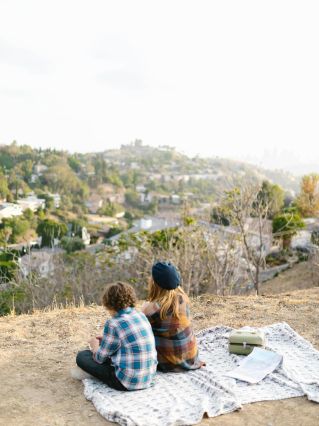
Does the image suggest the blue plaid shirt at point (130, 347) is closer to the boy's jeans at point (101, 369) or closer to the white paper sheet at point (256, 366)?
the boy's jeans at point (101, 369)

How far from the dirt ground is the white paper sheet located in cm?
34

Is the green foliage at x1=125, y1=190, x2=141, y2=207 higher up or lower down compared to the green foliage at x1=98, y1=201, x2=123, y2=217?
higher up

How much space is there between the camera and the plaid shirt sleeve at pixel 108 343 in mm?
3553

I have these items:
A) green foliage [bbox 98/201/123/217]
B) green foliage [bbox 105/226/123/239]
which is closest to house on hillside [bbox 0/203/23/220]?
green foliage [bbox 105/226/123/239]

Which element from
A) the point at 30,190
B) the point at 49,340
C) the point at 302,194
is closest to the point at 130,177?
the point at 30,190

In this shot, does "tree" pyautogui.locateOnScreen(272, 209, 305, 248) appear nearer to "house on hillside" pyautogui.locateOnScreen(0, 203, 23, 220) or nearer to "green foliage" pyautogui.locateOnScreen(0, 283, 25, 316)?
"green foliage" pyautogui.locateOnScreen(0, 283, 25, 316)

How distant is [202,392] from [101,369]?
2.43ft

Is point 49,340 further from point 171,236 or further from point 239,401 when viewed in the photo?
point 171,236

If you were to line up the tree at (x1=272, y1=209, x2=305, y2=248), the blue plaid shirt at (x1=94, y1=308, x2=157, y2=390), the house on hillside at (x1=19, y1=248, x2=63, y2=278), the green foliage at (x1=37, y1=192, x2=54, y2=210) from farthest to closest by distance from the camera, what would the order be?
the green foliage at (x1=37, y1=192, x2=54, y2=210), the tree at (x1=272, y1=209, x2=305, y2=248), the house on hillside at (x1=19, y1=248, x2=63, y2=278), the blue plaid shirt at (x1=94, y1=308, x2=157, y2=390)

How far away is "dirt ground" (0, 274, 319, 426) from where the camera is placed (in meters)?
3.37

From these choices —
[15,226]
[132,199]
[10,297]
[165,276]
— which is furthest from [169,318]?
[132,199]

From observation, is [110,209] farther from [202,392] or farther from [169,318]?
[202,392]

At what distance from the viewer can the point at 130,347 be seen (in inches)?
138

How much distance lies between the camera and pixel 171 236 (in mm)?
11023
